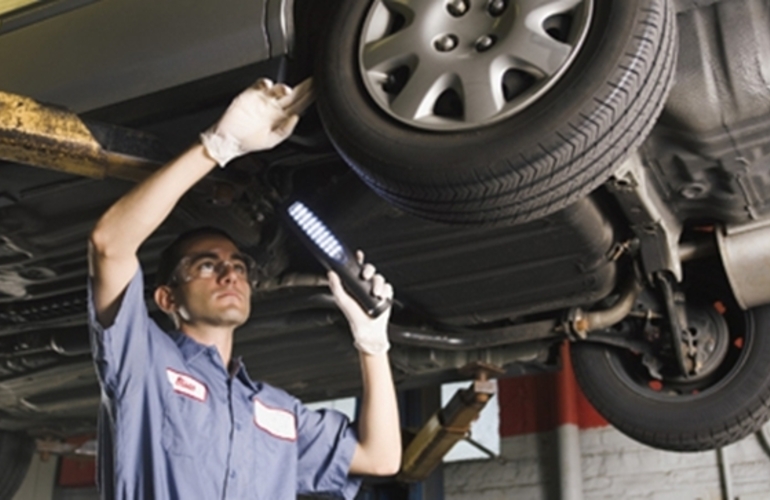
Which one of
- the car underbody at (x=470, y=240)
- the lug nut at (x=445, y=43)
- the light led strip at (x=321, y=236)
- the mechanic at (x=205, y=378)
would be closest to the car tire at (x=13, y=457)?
the car underbody at (x=470, y=240)

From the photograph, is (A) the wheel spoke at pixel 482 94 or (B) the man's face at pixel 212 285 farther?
(B) the man's face at pixel 212 285

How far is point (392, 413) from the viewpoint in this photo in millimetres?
2039

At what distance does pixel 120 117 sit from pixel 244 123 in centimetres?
40

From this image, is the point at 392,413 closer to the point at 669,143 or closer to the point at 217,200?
the point at 217,200

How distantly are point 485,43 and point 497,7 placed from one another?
78 millimetres

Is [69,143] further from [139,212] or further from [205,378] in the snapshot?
[205,378]

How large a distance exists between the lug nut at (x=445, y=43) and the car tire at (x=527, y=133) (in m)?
0.11

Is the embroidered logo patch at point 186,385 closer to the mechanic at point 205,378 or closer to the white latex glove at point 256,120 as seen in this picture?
the mechanic at point 205,378

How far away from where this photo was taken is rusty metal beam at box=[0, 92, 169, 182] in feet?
6.07

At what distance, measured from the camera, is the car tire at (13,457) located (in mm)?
4121

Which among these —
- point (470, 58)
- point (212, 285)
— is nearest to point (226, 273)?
point (212, 285)

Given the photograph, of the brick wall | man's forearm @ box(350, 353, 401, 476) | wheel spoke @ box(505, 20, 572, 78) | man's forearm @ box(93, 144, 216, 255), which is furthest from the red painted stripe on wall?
man's forearm @ box(93, 144, 216, 255)

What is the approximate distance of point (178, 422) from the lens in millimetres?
1717

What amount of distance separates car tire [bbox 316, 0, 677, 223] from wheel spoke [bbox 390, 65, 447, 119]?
14 millimetres
